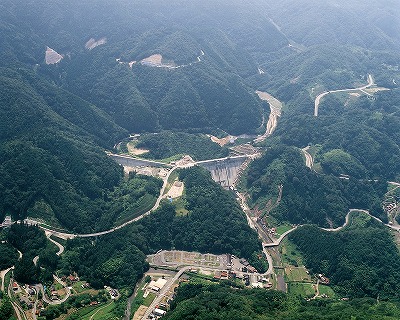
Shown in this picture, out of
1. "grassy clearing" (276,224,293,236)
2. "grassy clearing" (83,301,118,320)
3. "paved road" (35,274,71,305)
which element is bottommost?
"grassy clearing" (276,224,293,236)

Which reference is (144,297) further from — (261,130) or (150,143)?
(261,130)

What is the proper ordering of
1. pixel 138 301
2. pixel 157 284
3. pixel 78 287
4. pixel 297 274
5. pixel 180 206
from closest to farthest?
pixel 138 301 < pixel 78 287 < pixel 157 284 < pixel 297 274 < pixel 180 206

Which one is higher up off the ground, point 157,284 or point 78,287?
point 78,287

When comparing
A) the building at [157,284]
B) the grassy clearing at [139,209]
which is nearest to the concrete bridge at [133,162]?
the grassy clearing at [139,209]

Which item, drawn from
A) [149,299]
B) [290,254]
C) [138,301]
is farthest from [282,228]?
[138,301]

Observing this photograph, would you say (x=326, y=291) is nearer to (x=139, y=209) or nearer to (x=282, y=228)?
(x=282, y=228)

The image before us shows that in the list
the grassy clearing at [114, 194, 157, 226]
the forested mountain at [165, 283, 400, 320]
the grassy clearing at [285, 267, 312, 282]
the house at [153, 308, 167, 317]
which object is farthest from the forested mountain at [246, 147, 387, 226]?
the house at [153, 308, 167, 317]

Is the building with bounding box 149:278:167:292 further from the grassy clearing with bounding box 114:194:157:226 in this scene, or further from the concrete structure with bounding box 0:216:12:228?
the concrete structure with bounding box 0:216:12:228
